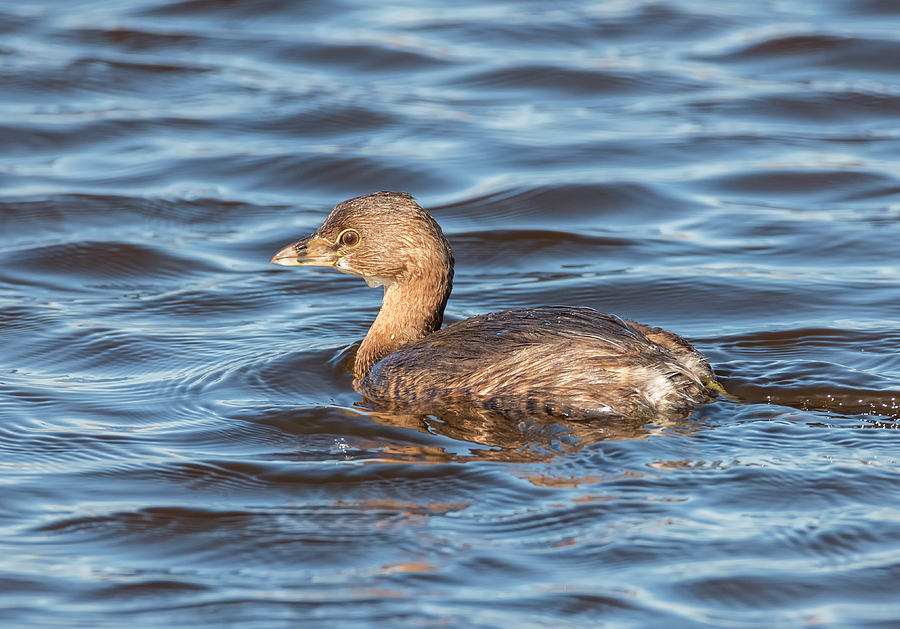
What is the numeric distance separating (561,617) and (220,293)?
4.59m

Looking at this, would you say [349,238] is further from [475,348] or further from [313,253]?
[475,348]

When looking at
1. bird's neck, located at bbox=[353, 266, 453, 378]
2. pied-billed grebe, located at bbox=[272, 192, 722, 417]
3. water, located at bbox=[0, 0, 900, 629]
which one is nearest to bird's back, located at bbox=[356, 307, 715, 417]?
pied-billed grebe, located at bbox=[272, 192, 722, 417]

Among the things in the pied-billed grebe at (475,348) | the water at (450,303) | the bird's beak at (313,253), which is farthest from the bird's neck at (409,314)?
the bird's beak at (313,253)

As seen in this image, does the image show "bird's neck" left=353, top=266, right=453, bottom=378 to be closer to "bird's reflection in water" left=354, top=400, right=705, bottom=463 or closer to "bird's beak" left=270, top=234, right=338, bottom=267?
"bird's beak" left=270, top=234, right=338, bottom=267

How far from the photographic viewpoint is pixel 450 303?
8.15 metres

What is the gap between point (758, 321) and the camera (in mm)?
7551

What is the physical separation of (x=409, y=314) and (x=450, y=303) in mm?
1332

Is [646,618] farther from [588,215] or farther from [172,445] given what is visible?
[588,215]

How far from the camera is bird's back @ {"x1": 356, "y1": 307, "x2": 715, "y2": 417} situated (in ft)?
18.5

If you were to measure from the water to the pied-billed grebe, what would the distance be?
14 cm

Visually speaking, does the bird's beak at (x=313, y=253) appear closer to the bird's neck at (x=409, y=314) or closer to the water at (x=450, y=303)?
the bird's neck at (x=409, y=314)

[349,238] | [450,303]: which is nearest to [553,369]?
[349,238]

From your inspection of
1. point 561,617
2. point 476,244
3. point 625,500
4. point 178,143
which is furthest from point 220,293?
point 561,617

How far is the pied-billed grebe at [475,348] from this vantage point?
566 centimetres
